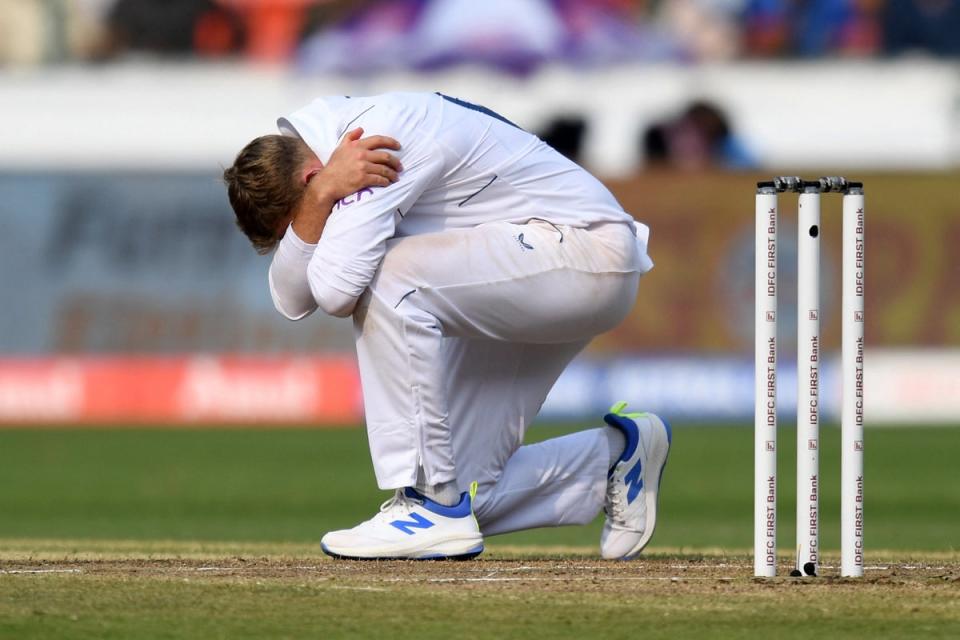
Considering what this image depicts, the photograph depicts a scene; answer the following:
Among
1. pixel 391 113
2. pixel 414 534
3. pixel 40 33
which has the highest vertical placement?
pixel 40 33

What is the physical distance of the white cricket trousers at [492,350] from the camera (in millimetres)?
4363

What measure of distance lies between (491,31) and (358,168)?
1684cm

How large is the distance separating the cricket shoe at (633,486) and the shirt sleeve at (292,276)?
88 cm

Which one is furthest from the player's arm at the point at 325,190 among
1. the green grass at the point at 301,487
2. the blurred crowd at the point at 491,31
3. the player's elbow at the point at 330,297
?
the blurred crowd at the point at 491,31

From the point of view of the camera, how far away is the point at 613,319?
4660 mm

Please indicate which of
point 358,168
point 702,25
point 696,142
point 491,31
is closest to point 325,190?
point 358,168

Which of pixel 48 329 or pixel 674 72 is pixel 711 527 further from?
pixel 674 72

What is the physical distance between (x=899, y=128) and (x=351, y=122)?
1776 centimetres

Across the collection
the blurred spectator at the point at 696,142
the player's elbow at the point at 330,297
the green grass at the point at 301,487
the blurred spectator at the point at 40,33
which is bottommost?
the green grass at the point at 301,487

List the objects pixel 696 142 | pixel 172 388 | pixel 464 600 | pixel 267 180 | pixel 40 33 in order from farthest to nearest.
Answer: pixel 40 33
pixel 696 142
pixel 172 388
pixel 267 180
pixel 464 600

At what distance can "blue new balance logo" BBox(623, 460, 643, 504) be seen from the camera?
4.76 meters

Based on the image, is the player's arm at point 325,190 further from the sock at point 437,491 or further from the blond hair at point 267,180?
the sock at point 437,491

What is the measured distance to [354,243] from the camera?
14.0 feet

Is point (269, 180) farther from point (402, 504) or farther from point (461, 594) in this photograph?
point (461, 594)
